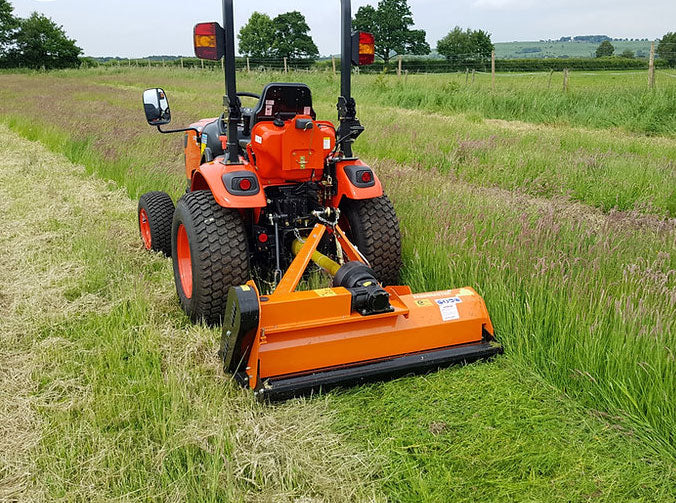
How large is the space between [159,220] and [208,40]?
1.87m

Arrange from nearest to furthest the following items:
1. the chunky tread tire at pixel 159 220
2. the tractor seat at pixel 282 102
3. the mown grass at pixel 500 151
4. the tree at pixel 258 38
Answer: the tractor seat at pixel 282 102 < the chunky tread tire at pixel 159 220 < the mown grass at pixel 500 151 < the tree at pixel 258 38

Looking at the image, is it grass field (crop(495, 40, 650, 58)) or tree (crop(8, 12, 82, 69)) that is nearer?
tree (crop(8, 12, 82, 69))

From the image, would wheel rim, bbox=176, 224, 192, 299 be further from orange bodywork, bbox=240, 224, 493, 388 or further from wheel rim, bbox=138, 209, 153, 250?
wheel rim, bbox=138, 209, 153, 250

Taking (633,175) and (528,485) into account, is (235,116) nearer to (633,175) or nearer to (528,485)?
(528,485)

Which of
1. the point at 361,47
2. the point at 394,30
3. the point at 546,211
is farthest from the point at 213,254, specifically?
the point at 394,30

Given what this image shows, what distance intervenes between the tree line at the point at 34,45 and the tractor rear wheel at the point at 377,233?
55.3 meters

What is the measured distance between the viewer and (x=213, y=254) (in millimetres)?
3170

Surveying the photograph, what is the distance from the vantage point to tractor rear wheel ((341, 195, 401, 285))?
360 centimetres

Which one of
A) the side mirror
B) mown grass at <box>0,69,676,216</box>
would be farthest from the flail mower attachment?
mown grass at <box>0,69,676,216</box>

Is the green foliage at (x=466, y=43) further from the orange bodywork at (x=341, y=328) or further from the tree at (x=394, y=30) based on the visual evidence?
the orange bodywork at (x=341, y=328)

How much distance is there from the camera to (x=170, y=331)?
3.38 meters

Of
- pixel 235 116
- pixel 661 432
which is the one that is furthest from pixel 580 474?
pixel 235 116

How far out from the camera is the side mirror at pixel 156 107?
3.88 meters

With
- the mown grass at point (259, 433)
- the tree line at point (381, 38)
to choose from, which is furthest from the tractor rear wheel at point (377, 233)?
the tree line at point (381, 38)
